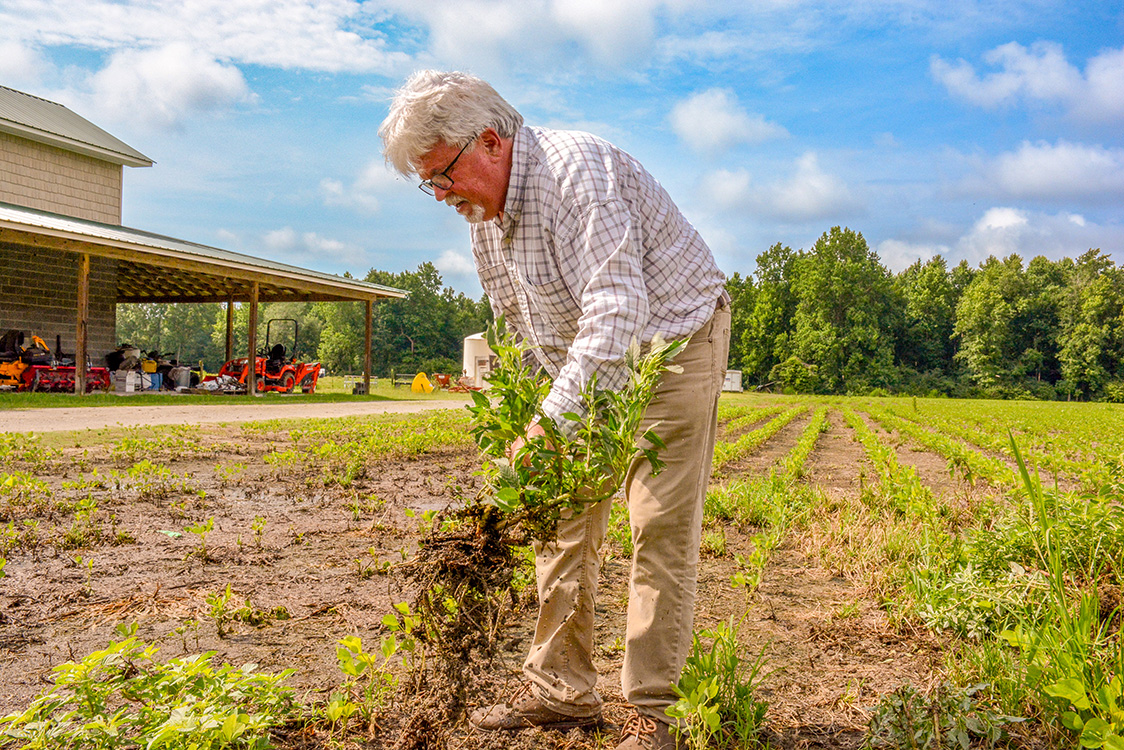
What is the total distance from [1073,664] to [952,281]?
264 ft

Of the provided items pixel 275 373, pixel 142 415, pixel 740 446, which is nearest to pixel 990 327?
pixel 275 373

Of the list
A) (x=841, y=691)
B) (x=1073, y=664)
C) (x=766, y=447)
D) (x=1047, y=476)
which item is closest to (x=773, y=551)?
(x=841, y=691)

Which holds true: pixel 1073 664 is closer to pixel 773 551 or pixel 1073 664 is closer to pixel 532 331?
pixel 532 331

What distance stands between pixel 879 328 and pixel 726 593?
208 feet

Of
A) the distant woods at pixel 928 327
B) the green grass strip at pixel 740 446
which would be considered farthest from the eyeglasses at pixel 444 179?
the distant woods at pixel 928 327

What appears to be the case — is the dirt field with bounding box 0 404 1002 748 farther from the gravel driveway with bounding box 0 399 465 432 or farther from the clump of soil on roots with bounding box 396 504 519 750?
the gravel driveway with bounding box 0 399 465 432

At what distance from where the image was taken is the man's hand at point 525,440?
177 cm

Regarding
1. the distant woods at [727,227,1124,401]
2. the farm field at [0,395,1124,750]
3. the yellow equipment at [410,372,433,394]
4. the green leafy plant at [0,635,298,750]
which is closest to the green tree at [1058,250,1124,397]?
the distant woods at [727,227,1124,401]

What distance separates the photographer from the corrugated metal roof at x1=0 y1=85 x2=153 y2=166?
18469 millimetres

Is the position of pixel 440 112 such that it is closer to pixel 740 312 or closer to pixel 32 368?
pixel 32 368

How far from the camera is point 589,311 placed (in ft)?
6.30

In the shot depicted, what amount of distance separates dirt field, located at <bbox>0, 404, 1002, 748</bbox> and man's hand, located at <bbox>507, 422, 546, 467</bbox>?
2.05 ft

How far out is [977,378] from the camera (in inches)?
2285

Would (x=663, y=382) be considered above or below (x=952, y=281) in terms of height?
below
